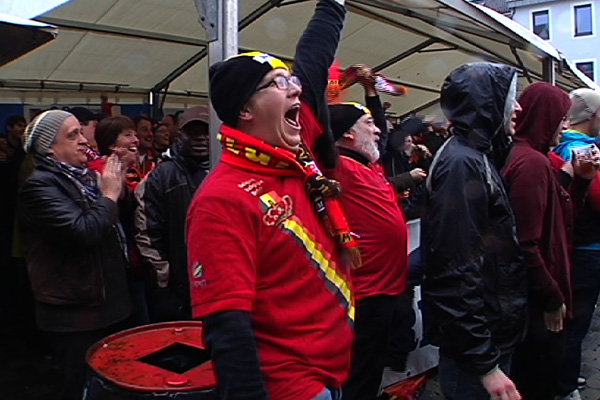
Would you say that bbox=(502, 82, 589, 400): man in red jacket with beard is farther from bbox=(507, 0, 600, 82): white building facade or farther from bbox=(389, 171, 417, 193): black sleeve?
bbox=(507, 0, 600, 82): white building facade

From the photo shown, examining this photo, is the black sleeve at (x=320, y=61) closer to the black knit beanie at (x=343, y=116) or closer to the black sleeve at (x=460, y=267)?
the black sleeve at (x=460, y=267)

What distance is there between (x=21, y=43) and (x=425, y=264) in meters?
2.32

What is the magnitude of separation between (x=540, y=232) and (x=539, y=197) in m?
0.17

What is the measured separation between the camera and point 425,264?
7.36 ft

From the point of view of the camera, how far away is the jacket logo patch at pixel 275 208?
161cm

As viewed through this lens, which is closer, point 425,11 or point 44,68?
point 425,11

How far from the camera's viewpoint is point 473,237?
2.10m

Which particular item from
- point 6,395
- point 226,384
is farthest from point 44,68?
point 226,384

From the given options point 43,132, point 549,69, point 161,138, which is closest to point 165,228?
point 43,132

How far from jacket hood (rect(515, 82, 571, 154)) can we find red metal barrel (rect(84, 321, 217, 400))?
1.95 metres

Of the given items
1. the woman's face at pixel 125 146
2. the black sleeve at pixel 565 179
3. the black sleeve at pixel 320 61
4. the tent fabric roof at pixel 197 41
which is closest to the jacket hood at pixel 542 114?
the black sleeve at pixel 565 179

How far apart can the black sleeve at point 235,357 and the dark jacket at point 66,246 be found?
1.49m

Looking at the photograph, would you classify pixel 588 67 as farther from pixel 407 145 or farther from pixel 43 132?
pixel 43 132

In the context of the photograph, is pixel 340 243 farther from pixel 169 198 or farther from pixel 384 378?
pixel 384 378
